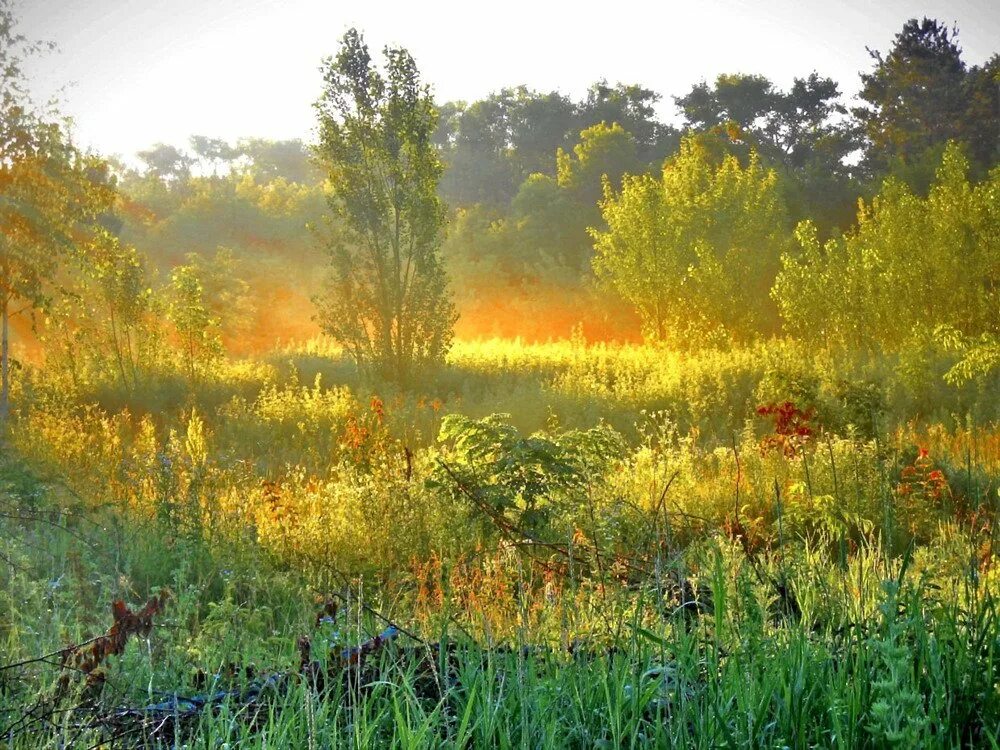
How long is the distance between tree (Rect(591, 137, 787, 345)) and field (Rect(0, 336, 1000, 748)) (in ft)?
20.2

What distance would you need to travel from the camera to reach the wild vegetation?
2.28 metres

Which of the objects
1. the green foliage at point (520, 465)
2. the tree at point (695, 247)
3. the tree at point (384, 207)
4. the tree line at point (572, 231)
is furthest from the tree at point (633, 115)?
the green foliage at point (520, 465)

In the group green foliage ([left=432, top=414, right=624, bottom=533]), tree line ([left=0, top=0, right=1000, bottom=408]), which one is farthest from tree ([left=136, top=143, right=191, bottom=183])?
green foliage ([left=432, top=414, right=624, bottom=533])

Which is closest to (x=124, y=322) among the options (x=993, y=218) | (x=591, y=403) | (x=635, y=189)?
(x=591, y=403)

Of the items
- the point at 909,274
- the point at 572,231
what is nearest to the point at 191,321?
the point at 909,274

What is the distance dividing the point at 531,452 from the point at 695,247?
17.2 metres

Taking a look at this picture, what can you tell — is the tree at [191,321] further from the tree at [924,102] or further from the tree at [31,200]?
the tree at [924,102]

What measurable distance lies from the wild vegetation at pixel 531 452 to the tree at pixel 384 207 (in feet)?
0.20

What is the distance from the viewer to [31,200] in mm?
13328

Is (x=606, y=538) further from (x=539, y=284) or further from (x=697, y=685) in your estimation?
(x=539, y=284)

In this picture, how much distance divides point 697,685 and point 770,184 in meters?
22.9

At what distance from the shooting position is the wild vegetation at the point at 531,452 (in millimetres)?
2279

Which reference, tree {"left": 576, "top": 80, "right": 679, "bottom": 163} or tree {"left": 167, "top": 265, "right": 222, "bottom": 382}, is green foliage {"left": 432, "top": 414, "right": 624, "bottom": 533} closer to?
tree {"left": 167, "top": 265, "right": 222, "bottom": 382}

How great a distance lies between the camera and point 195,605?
15.2ft
